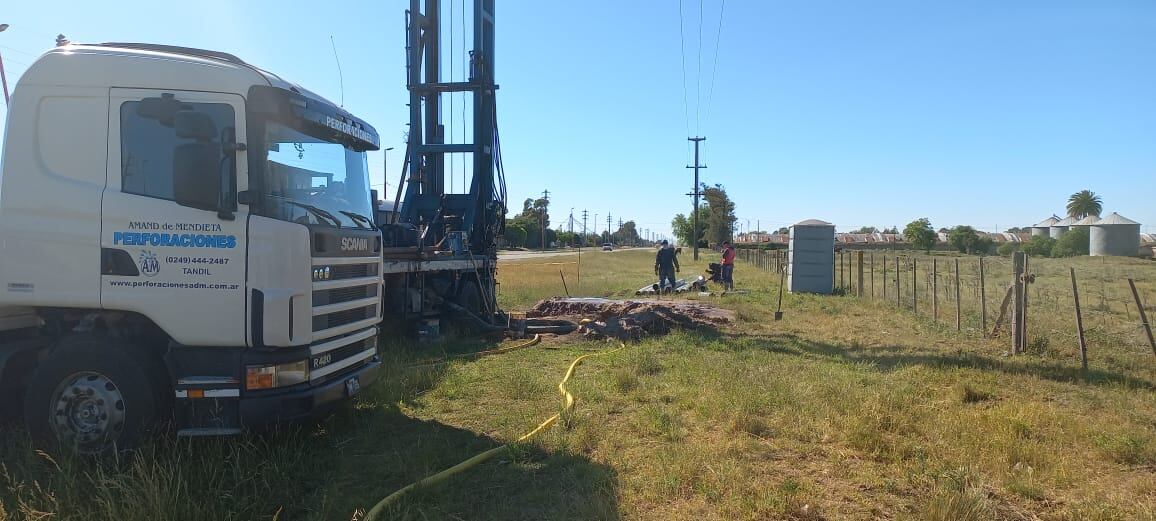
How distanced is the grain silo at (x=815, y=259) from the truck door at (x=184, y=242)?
1711 centimetres

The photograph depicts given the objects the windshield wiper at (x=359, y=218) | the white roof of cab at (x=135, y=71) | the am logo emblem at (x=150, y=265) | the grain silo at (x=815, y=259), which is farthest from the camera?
the grain silo at (x=815, y=259)

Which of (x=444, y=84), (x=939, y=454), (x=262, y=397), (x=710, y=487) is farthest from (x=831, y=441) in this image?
(x=444, y=84)

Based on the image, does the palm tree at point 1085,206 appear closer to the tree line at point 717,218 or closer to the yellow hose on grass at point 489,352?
the tree line at point 717,218

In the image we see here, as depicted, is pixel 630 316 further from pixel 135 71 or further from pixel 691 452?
pixel 135 71

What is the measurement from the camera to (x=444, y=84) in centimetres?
1245

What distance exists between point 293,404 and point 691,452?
292 cm

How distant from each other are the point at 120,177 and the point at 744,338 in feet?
28.6

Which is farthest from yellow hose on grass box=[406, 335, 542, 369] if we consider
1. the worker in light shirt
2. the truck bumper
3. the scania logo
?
the worker in light shirt

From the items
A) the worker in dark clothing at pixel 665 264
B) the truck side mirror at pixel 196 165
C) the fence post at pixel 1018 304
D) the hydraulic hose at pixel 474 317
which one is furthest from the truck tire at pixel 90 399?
the worker in dark clothing at pixel 665 264

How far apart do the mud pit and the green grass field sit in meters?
2.61

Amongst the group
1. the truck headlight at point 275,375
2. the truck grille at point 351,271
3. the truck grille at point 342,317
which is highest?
the truck grille at point 351,271

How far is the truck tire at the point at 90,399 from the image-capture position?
4.42 m

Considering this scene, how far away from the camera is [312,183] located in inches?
204

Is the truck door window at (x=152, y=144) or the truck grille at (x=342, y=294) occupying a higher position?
the truck door window at (x=152, y=144)
